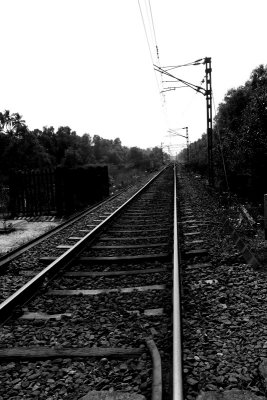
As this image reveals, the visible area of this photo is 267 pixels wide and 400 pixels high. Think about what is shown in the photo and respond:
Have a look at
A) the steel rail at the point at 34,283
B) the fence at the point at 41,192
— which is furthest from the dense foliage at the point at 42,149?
the steel rail at the point at 34,283

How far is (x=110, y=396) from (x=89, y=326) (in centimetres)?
108

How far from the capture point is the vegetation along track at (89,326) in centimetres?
243

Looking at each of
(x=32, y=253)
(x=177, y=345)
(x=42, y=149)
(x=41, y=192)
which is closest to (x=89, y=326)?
(x=177, y=345)

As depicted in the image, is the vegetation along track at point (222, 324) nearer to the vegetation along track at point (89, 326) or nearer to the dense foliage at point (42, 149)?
the vegetation along track at point (89, 326)

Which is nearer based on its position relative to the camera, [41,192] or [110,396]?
[110,396]

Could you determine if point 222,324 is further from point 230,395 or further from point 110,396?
point 110,396

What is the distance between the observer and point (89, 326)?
3285 millimetres

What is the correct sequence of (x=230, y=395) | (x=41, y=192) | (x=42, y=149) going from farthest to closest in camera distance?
(x=42, y=149)
(x=41, y=192)
(x=230, y=395)

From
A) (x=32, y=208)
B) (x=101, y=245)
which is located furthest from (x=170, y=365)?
(x=32, y=208)

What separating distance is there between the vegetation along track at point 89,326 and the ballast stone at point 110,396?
13 mm

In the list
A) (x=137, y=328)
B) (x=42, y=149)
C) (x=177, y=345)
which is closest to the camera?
(x=177, y=345)

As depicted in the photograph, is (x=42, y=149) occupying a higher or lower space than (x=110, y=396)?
higher

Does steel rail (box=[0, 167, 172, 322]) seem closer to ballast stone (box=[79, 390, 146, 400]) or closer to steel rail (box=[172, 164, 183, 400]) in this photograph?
ballast stone (box=[79, 390, 146, 400])

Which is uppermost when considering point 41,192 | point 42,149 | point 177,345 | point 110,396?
point 42,149
